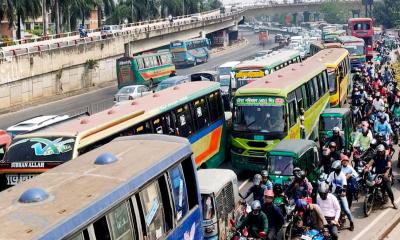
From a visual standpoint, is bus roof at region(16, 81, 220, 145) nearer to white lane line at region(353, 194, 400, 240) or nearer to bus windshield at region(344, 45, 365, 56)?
white lane line at region(353, 194, 400, 240)

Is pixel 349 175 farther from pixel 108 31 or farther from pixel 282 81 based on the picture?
pixel 108 31

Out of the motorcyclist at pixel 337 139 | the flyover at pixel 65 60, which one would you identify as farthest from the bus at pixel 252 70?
the flyover at pixel 65 60

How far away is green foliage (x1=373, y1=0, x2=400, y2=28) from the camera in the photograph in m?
115

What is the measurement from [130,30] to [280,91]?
1768 inches

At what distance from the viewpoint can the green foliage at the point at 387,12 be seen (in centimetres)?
11538

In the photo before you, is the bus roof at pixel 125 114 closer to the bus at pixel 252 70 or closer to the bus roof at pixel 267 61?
the bus at pixel 252 70

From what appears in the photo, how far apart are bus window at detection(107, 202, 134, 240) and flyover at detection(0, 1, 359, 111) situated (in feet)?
103

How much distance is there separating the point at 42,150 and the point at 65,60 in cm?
3458

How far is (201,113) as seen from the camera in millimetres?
19141

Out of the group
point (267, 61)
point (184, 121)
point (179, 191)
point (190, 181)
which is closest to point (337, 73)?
point (267, 61)

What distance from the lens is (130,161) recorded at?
9.59 m

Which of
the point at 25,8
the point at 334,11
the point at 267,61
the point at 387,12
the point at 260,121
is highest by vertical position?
the point at 334,11

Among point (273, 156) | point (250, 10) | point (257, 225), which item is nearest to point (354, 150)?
point (273, 156)

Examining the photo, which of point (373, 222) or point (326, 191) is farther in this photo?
point (373, 222)
